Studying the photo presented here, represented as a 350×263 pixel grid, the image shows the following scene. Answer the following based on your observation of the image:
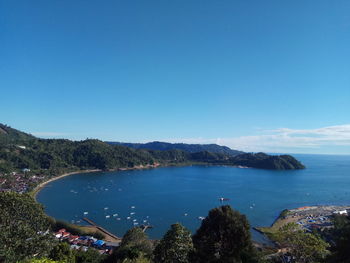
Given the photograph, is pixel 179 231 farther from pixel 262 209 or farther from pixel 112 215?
pixel 262 209

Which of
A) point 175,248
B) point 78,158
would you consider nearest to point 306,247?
point 175,248

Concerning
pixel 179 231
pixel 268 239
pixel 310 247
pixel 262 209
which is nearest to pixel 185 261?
pixel 179 231

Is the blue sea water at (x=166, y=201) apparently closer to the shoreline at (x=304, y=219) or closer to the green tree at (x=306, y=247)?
the shoreline at (x=304, y=219)

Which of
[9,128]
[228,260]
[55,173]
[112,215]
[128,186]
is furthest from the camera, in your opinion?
[9,128]

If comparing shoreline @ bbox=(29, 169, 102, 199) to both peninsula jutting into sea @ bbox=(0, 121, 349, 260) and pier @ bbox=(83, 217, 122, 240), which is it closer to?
peninsula jutting into sea @ bbox=(0, 121, 349, 260)

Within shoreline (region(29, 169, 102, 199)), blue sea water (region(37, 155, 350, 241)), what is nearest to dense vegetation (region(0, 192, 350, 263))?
blue sea water (region(37, 155, 350, 241))

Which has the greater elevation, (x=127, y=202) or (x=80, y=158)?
(x=80, y=158)

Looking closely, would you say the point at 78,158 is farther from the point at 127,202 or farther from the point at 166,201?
the point at 166,201
